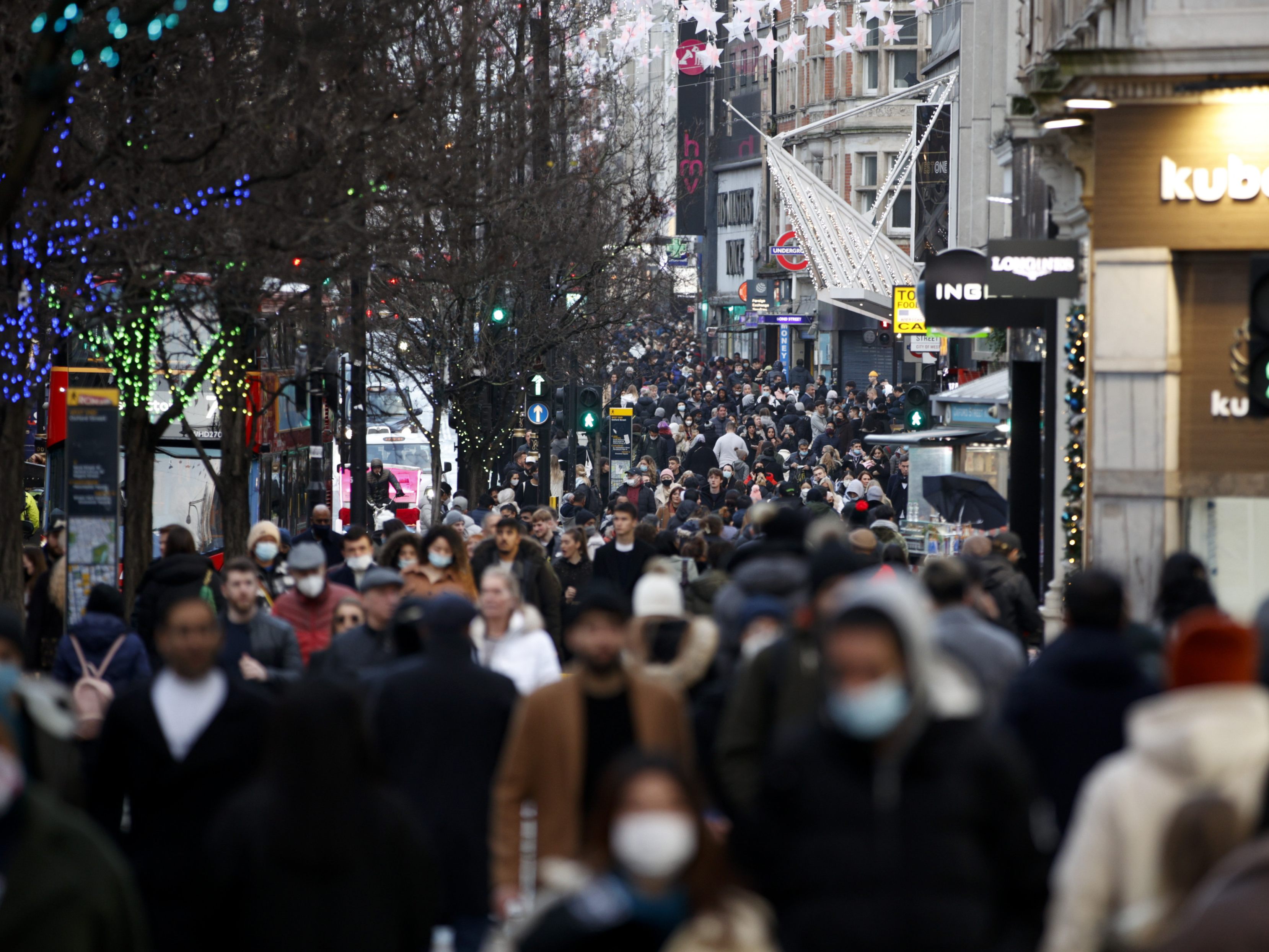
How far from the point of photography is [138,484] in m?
19.3

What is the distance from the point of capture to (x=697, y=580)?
35.6ft

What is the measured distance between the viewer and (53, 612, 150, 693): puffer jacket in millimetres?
9141

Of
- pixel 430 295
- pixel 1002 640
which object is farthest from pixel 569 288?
pixel 1002 640

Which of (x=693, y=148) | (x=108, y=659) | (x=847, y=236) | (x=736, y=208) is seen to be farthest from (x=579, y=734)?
(x=693, y=148)

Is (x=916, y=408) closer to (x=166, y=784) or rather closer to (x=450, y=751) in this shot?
(x=450, y=751)

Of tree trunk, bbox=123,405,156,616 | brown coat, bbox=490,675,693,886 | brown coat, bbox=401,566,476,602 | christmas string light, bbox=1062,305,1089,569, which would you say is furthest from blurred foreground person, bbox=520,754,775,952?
tree trunk, bbox=123,405,156,616

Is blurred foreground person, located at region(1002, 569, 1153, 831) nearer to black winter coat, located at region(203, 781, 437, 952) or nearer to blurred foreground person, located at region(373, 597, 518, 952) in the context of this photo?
blurred foreground person, located at region(373, 597, 518, 952)

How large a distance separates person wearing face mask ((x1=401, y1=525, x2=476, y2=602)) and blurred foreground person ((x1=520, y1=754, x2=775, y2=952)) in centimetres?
776

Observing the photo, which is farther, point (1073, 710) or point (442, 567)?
point (442, 567)

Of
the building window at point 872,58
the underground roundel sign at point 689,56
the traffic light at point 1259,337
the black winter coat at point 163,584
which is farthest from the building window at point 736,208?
the black winter coat at point 163,584

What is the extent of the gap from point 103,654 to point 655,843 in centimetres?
579

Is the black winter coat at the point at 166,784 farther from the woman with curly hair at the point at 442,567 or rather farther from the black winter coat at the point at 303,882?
the woman with curly hair at the point at 442,567

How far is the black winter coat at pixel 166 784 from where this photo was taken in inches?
237

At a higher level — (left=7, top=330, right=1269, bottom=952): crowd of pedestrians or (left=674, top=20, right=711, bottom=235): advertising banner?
(left=674, top=20, right=711, bottom=235): advertising banner
